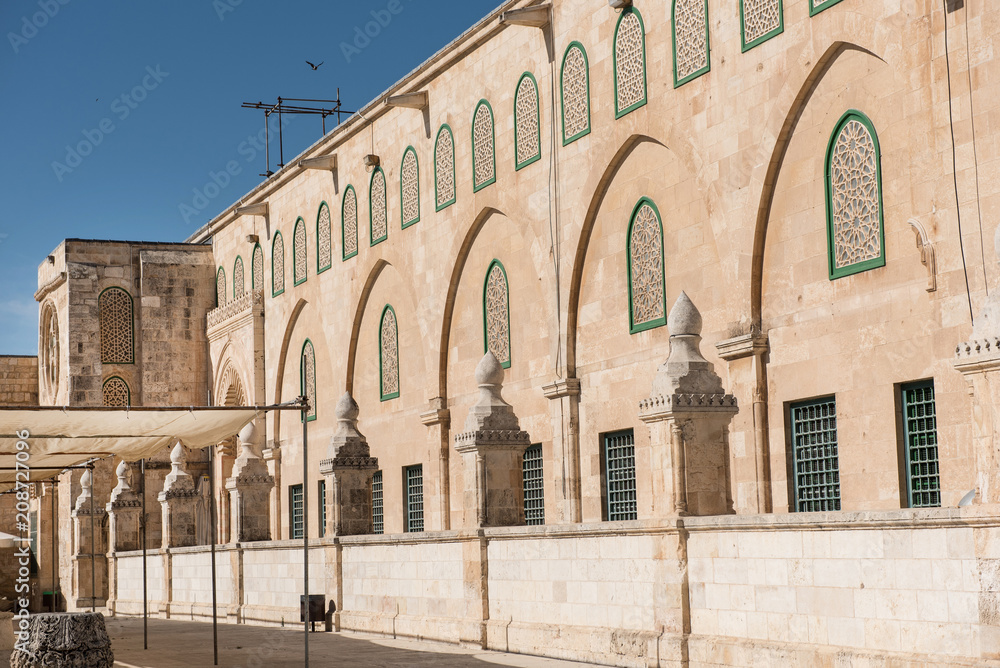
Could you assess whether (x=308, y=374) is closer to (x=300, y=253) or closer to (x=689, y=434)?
(x=300, y=253)

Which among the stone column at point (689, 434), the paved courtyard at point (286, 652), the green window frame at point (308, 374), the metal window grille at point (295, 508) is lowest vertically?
the paved courtyard at point (286, 652)

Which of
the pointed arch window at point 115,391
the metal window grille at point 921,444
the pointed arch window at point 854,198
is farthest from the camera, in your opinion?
the pointed arch window at point 115,391

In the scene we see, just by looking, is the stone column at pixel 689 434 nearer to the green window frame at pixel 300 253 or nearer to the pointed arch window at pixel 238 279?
the green window frame at pixel 300 253

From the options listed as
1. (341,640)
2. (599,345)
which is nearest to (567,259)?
(599,345)

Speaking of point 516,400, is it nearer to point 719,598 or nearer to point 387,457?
point 387,457

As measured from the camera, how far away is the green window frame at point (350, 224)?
86.0 ft

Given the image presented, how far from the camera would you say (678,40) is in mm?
16828

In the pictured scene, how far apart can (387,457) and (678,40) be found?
11.0 meters

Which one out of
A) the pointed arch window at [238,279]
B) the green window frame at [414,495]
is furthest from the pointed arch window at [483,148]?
the pointed arch window at [238,279]

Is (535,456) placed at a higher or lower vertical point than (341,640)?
higher

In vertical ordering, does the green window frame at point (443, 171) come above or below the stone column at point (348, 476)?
above

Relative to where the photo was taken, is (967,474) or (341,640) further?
(341,640)

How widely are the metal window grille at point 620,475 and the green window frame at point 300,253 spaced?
1204cm

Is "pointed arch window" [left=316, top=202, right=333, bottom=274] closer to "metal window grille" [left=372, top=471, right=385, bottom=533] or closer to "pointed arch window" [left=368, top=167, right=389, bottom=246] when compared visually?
"pointed arch window" [left=368, top=167, right=389, bottom=246]
